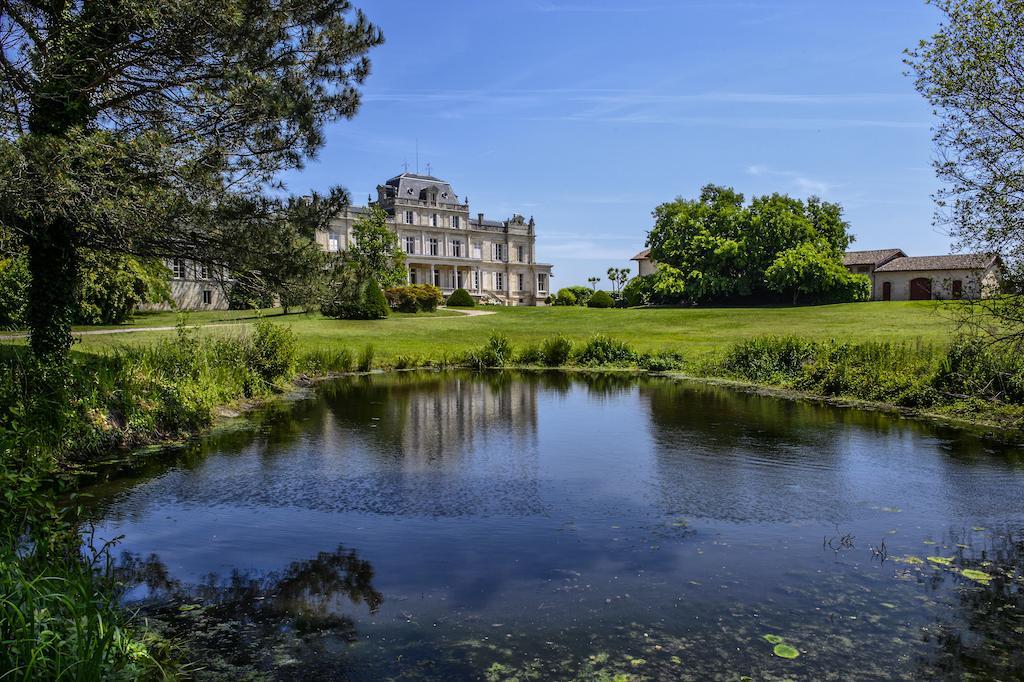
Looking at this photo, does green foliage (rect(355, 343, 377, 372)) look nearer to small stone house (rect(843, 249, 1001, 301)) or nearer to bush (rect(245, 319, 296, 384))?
bush (rect(245, 319, 296, 384))

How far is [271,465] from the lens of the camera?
1203 centimetres

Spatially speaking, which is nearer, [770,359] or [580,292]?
[770,359]

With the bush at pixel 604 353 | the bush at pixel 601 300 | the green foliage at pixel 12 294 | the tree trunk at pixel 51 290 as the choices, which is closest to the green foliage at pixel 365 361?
the bush at pixel 604 353

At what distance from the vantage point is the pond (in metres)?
5.71

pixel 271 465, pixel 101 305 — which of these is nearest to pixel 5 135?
pixel 271 465

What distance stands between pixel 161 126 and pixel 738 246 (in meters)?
48.8

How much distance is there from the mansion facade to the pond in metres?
63.2

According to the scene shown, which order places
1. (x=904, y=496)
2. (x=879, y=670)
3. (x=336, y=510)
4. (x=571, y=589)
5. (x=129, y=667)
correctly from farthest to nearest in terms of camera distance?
(x=904, y=496)
(x=336, y=510)
(x=571, y=589)
(x=879, y=670)
(x=129, y=667)

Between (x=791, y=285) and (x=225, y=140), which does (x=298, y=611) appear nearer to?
(x=225, y=140)

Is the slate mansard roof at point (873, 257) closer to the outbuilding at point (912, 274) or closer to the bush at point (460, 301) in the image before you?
the outbuilding at point (912, 274)

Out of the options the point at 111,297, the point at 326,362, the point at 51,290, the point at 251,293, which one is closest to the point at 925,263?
the point at 326,362

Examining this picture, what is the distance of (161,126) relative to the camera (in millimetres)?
13328

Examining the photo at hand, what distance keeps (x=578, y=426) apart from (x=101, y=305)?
2623cm

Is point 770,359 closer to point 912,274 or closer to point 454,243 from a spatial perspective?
point 912,274
